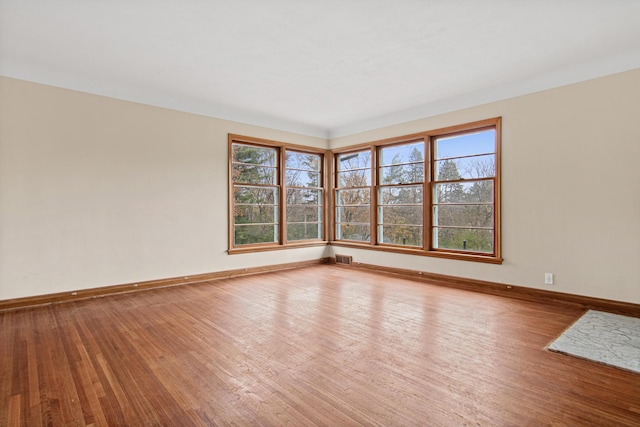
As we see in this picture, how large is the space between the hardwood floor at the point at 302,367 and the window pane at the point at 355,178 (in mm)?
3069

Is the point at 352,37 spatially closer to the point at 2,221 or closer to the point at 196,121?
the point at 196,121

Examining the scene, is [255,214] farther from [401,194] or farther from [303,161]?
[401,194]

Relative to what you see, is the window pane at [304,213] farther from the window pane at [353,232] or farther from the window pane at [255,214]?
the window pane at [353,232]

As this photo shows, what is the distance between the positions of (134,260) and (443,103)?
205 inches

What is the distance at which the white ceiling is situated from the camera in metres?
2.72

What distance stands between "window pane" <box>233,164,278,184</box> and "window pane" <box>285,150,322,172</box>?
1.29ft

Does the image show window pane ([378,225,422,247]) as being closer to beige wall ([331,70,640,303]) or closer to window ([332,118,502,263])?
window ([332,118,502,263])

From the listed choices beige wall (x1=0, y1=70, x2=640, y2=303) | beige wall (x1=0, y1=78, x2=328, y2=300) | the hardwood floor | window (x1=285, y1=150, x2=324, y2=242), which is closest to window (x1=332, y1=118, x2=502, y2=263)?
beige wall (x1=0, y1=70, x2=640, y2=303)

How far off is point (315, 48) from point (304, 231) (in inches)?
156

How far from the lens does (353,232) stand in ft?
22.1

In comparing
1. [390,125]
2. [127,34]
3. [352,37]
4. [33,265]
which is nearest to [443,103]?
[390,125]

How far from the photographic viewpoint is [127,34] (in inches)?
122

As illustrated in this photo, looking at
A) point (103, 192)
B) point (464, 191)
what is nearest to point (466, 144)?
point (464, 191)

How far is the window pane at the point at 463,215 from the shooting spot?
4750 millimetres
